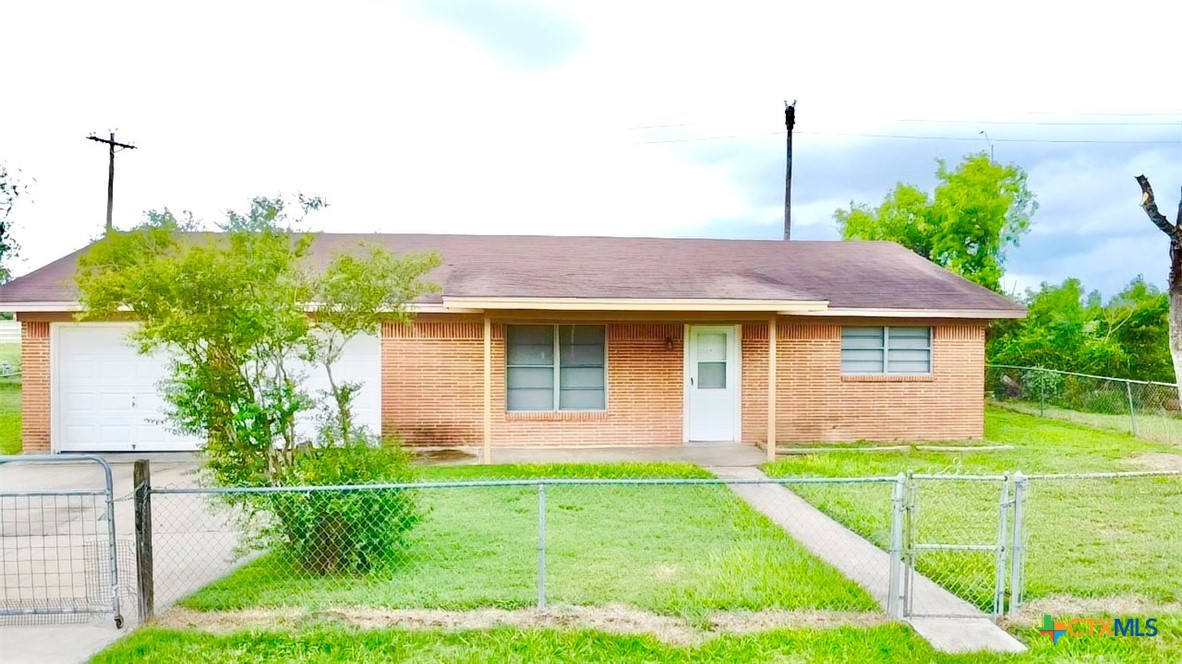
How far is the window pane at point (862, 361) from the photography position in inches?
512

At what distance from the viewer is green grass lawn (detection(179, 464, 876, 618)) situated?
513cm

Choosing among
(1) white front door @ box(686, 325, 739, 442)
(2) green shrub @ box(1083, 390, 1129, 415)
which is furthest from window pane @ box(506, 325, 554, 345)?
(2) green shrub @ box(1083, 390, 1129, 415)

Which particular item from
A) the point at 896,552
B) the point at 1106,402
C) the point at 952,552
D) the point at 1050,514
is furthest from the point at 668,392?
the point at 1106,402

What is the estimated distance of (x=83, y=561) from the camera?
6.25 m

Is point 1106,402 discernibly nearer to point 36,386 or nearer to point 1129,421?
point 1129,421

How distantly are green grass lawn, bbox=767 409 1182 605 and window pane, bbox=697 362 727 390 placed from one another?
1.93m

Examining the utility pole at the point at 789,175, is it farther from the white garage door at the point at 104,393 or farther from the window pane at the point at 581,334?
the white garage door at the point at 104,393

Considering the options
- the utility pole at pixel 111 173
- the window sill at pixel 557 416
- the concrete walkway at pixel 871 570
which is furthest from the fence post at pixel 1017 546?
the utility pole at pixel 111 173

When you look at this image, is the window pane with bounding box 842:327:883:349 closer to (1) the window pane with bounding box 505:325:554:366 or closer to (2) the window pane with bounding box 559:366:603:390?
(2) the window pane with bounding box 559:366:603:390

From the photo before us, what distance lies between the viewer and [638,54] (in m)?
19.7

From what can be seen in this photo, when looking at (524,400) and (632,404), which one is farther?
(632,404)

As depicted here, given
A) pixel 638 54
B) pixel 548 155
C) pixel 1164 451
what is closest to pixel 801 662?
pixel 1164 451

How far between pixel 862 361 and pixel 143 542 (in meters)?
11.4

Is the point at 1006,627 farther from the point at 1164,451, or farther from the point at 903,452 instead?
the point at 1164,451
